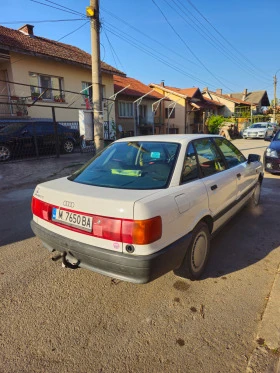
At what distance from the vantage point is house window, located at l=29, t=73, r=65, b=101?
14448 mm

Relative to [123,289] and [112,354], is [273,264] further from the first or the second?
[112,354]

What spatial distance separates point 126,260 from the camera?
2.05 m

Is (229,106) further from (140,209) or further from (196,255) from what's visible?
(140,209)

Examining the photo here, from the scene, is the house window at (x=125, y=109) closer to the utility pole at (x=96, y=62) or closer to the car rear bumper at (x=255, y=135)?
the car rear bumper at (x=255, y=135)

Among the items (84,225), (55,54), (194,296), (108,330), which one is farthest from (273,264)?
(55,54)

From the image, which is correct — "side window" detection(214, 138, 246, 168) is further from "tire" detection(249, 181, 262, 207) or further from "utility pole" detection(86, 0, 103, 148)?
"utility pole" detection(86, 0, 103, 148)

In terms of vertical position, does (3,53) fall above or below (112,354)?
above

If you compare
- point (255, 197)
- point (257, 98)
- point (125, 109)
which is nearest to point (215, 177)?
point (255, 197)

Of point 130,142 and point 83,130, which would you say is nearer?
point 130,142

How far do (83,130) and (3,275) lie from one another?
6.29 metres

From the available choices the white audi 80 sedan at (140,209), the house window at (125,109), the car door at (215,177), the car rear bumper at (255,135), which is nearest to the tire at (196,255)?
the white audi 80 sedan at (140,209)

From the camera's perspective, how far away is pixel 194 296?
8.30 ft

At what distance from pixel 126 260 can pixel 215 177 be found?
158 centimetres

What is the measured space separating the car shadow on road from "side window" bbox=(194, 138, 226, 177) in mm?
878
